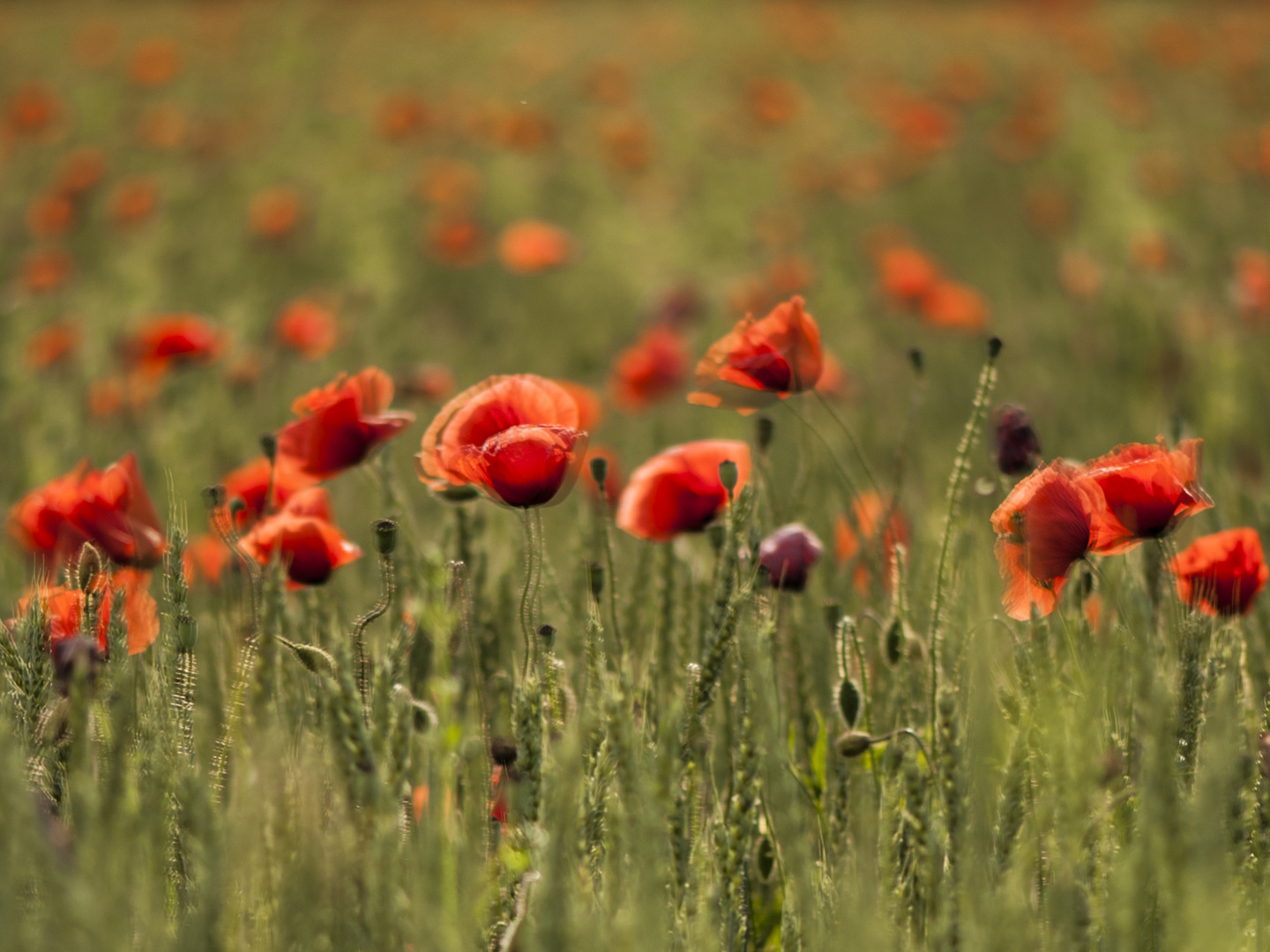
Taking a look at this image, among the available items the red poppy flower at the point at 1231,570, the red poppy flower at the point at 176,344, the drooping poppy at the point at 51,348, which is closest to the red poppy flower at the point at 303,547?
the red poppy flower at the point at 1231,570

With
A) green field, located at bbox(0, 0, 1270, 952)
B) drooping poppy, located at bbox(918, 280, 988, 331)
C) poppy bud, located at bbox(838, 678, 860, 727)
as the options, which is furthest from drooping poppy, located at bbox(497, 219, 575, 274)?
poppy bud, located at bbox(838, 678, 860, 727)

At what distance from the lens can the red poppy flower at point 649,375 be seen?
97.9 inches

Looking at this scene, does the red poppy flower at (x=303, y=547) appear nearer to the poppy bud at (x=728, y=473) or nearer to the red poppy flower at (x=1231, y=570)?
the poppy bud at (x=728, y=473)

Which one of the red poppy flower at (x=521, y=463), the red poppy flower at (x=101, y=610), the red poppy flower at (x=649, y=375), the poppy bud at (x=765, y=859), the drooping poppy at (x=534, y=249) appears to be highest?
the drooping poppy at (x=534, y=249)

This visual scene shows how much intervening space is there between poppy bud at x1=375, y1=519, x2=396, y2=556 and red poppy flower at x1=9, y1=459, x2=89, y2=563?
48cm

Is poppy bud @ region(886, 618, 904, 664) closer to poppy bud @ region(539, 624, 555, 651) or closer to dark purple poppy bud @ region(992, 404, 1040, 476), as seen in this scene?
dark purple poppy bud @ region(992, 404, 1040, 476)

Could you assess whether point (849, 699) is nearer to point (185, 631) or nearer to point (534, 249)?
point (185, 631)

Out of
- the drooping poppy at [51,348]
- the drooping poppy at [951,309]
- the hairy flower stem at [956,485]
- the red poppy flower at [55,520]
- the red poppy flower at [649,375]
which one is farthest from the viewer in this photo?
the drooping poppy at [951,309]

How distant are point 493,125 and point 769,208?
130 centimetres

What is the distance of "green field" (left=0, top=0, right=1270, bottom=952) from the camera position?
687mm

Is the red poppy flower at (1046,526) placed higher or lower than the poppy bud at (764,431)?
lower

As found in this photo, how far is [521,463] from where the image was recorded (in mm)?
962

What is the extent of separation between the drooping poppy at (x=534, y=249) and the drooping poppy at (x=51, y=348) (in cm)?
132

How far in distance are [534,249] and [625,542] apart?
2143 millimetres
